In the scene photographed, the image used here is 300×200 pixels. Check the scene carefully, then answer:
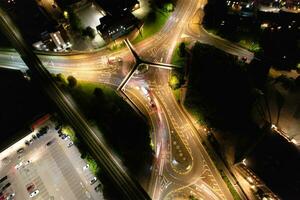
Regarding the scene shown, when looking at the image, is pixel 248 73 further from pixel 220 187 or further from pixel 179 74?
pixel 220 187

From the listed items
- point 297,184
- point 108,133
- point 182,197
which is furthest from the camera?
point 108,133

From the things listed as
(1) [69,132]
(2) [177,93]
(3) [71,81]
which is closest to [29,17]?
(3) [71,81]

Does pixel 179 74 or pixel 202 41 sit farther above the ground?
pixel 202 41

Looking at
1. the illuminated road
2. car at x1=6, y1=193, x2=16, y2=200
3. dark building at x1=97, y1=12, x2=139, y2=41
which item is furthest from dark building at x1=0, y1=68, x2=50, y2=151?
dark building at x1=97, y1=12, x2=139, y2=41

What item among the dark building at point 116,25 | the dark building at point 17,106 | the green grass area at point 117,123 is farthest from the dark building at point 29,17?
the green grass area at point 117,123

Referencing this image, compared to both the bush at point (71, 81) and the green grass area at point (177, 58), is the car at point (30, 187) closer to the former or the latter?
the bush at point (71, 81)

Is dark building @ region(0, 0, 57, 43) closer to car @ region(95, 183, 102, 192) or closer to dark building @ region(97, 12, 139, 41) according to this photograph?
dark building @ region(97, 12, 139, 41)

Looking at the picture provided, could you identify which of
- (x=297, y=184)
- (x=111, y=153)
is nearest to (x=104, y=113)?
(x=111, y=153)
